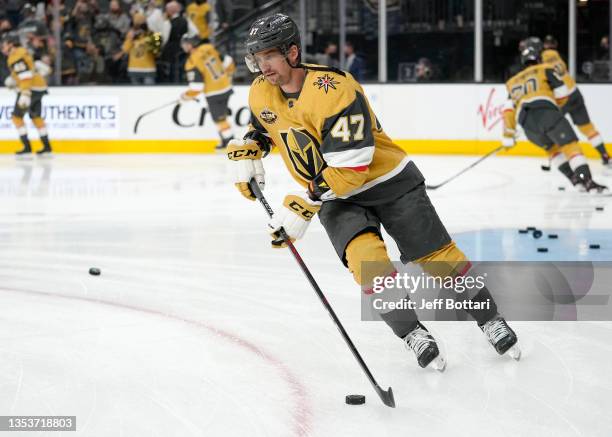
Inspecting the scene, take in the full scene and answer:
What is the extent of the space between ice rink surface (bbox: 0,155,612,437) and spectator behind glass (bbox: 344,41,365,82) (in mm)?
5102

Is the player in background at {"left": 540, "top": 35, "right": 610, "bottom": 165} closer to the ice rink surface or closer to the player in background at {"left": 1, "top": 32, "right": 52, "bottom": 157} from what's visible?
the ice rink surface

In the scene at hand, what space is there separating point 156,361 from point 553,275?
6.73 feet

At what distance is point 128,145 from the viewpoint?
12.3 metres

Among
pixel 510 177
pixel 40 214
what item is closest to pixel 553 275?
pixel 40 214

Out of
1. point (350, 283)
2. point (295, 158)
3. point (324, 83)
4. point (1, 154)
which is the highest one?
point (324, 83)

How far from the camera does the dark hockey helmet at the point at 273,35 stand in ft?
9.66

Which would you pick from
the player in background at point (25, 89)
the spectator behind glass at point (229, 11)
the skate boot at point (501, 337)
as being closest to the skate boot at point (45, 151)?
the player in background at point (25, 89)

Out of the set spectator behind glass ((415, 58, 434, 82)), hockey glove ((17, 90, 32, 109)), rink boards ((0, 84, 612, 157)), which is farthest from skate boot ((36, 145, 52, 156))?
spectator behind glass ((415, 58, 434, 82))

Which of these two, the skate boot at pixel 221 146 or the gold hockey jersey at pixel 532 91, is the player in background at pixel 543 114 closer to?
the gold hockey jersey at pixel 532 91

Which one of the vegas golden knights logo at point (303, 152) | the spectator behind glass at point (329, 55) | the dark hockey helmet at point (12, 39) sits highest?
the vegas golden knights logo at point (303, 152)

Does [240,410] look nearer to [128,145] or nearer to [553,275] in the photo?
[553,275]

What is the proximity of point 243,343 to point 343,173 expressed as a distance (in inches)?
35.4

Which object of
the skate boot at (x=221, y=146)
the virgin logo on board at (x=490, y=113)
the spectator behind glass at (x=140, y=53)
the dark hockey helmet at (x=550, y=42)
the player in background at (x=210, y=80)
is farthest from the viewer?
the spectator behind glass at (x=140, y=53)

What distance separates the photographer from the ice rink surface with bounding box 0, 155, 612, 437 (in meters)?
2.75
